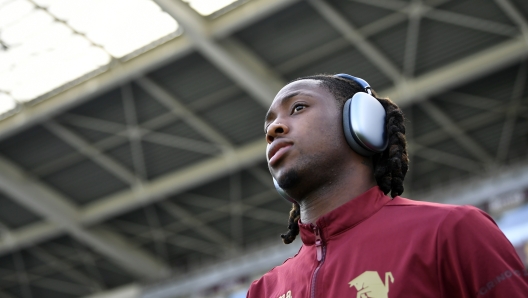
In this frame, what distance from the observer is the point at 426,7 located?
16.2m

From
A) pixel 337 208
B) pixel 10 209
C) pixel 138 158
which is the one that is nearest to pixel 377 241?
pixel 337 208

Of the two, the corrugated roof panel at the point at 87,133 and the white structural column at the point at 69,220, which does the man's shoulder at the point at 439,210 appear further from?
the white structural column at the point at 69,220

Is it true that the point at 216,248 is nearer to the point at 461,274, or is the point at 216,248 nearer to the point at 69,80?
the point at 69,80

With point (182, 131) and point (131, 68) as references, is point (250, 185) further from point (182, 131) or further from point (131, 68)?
point (131, 68)

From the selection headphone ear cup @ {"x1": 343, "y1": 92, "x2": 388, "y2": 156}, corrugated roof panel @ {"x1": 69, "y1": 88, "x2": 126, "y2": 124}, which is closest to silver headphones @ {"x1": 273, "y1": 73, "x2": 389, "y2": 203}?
headphone ear cup @ {"x1": 343, "y1": 92, "x2": 388, "y2": 156}

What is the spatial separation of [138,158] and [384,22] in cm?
926

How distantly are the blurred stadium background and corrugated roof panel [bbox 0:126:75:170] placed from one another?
57 mm

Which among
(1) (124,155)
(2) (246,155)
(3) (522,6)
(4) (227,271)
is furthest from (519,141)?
(1) (124,155)

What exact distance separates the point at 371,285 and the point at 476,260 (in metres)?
0.29

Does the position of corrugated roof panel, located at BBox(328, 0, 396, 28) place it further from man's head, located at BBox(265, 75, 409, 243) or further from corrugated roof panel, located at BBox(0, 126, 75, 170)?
man's head, located at BBox(265, 75, 409, 243)

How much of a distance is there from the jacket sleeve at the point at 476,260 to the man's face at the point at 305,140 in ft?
1.55

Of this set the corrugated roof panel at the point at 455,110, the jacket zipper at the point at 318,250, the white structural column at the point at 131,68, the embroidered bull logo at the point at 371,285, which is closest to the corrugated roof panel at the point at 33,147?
the white structural column at the point at 131,68

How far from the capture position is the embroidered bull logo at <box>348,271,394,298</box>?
182cm

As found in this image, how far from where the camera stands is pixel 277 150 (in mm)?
2219
